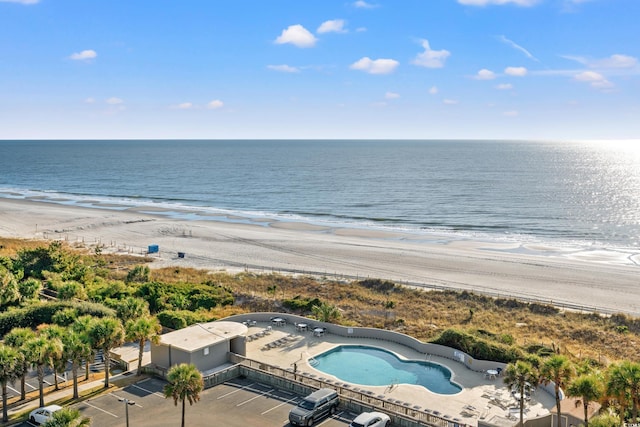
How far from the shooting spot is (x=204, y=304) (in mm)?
47938

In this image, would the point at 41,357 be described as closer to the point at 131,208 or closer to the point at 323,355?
the point at 323,355

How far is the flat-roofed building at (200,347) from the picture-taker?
1235 inches

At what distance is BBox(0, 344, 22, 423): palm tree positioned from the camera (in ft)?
81.7

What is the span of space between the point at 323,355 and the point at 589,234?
72772 mm

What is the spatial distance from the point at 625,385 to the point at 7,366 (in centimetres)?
2642

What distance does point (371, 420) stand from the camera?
24.4 m

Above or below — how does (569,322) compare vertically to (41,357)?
below

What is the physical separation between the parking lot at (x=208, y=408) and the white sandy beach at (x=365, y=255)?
117ft

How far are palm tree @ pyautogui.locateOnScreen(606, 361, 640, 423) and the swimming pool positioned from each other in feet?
39.3

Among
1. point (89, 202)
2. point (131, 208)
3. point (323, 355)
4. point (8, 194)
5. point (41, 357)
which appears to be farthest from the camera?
point (8, 194)

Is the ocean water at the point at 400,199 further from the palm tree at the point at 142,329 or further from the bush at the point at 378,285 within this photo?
the palm tree at the point at 142,329

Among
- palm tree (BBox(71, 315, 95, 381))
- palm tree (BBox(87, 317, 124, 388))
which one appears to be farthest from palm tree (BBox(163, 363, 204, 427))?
palm tree (BBox(71, 315, 95, 381))

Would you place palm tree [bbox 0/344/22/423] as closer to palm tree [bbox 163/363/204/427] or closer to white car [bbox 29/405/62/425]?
white car [bbox 29/405/62/425]

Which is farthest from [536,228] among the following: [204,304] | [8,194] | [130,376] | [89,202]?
[8,194]
